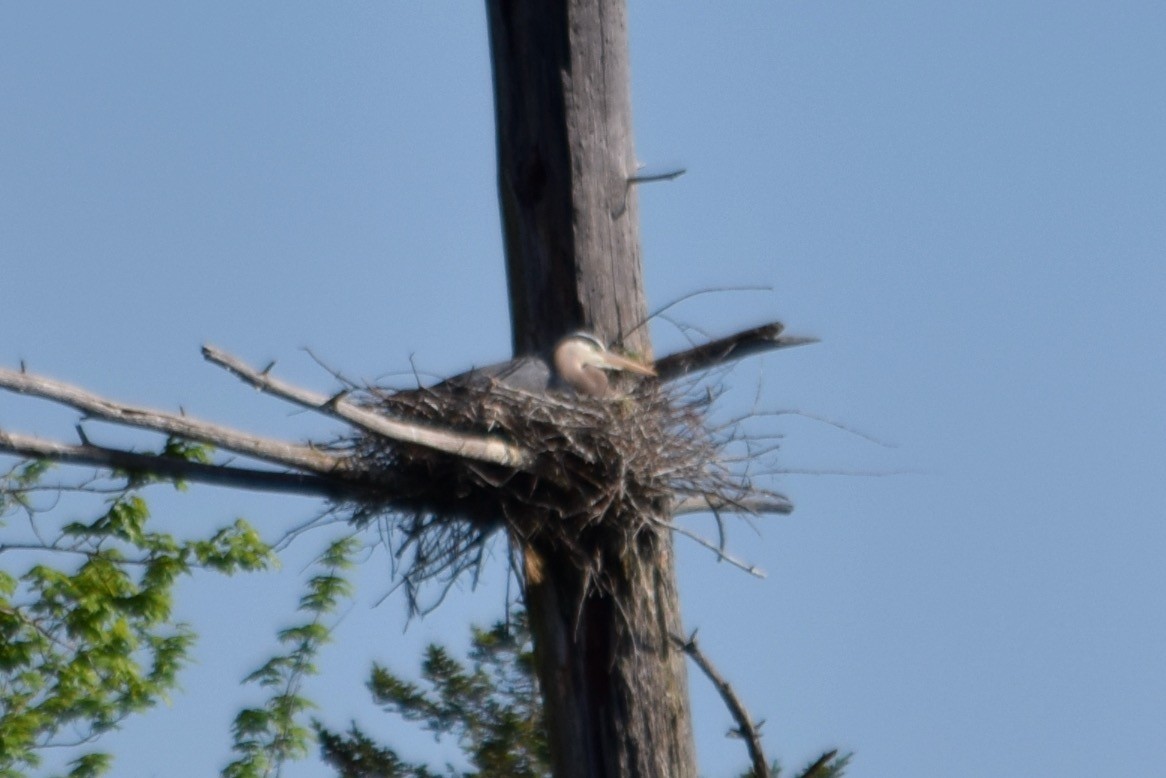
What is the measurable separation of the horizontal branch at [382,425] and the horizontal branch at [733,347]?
0.80 m

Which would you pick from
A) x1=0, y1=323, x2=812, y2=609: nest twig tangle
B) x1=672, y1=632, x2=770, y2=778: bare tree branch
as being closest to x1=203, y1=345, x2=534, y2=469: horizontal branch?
x1=0, y1=323, x2=812, y2=609: nest twig tangle

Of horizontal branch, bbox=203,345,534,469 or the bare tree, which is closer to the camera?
horizontal branch, bbox=203,345,534,469

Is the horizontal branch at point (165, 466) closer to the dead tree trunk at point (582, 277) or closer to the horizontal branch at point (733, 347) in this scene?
the dead tree trunk at point (582, 277)

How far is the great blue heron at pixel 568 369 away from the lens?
20.4ft

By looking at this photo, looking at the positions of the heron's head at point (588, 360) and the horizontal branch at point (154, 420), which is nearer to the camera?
the horizontal branch at point (154, 420)

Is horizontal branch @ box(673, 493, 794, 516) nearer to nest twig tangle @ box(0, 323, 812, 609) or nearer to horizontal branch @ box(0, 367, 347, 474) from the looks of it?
nest twig tangle @ box(0, 323, 812, 609)

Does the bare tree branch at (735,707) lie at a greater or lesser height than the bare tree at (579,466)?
lesser

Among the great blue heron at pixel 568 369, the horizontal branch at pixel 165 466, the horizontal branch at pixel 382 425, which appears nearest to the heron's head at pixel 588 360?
the great blue heron at pixel 568 369

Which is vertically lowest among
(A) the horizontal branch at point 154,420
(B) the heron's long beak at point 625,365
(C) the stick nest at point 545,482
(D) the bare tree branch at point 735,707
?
(D) the bare tree branch at point 735,707

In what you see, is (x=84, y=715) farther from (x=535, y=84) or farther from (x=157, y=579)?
(x=535, y=84)

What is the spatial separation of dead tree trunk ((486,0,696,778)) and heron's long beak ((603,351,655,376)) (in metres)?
0.08

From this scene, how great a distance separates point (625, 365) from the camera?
6.41 metres

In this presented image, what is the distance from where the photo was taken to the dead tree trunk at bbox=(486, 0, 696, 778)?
5.90 metres

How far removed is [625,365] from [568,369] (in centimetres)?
24
